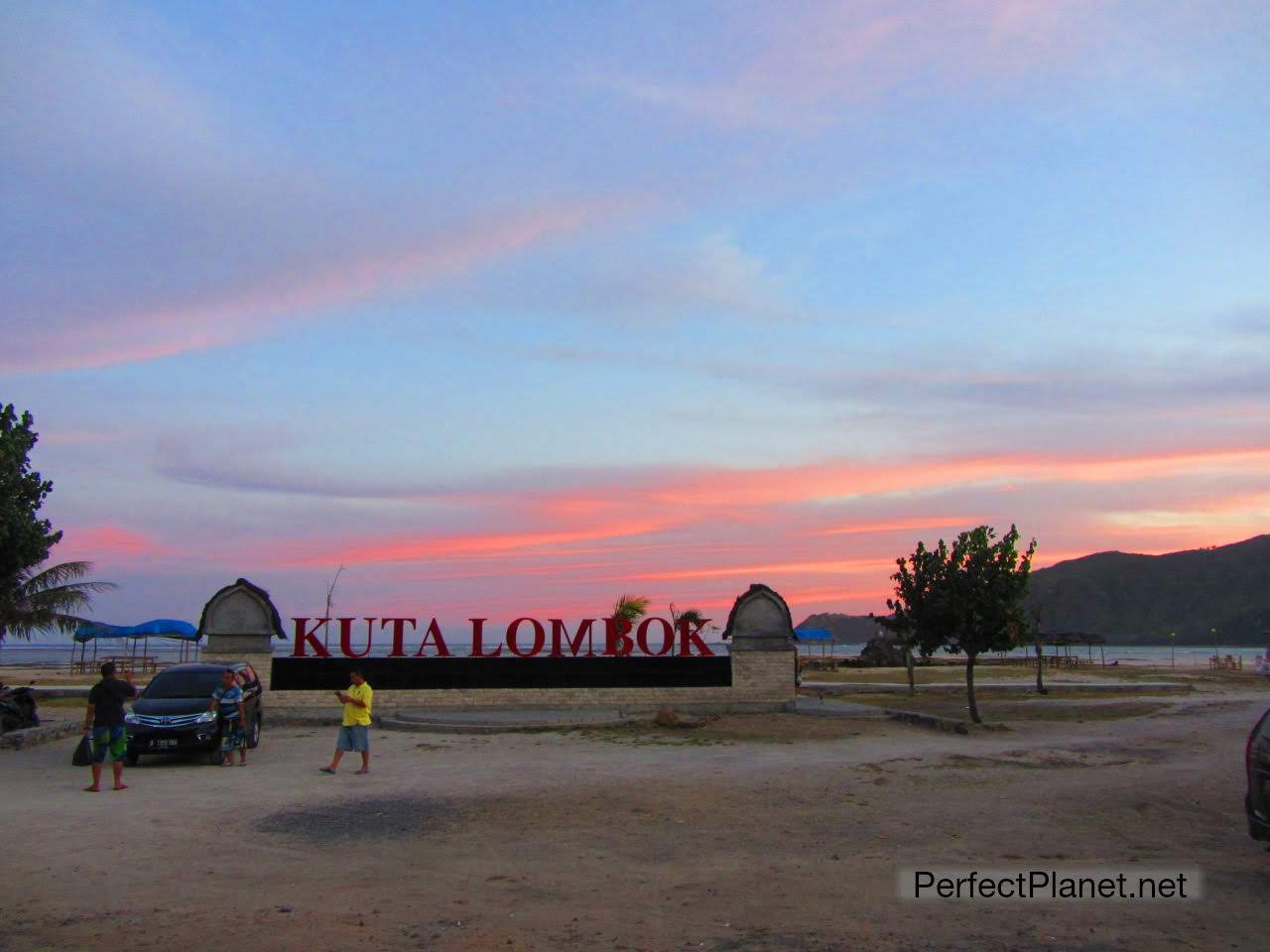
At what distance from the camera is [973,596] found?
80.8 feet

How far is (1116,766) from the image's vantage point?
17.1 meters

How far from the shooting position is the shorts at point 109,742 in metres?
14.5

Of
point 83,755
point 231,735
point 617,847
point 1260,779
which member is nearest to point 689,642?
point 231,735

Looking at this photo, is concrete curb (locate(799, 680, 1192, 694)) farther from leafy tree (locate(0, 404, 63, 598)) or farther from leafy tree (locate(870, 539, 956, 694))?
leafy tree (locate(0, 404, 63, 598))

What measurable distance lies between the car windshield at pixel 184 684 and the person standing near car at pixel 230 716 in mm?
288

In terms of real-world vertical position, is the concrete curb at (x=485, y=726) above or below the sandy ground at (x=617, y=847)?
below

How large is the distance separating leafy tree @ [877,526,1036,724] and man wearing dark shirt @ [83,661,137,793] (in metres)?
18.1

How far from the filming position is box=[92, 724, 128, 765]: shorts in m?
14.5

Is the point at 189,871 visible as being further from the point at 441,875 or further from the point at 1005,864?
the point at 1005,864

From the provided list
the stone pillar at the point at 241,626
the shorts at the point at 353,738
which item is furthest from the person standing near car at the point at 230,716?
the stone pillar at the point at 241,626

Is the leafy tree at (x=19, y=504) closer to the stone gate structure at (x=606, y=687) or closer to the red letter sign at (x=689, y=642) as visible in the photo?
the stone gate structure at (x=606, y=687)

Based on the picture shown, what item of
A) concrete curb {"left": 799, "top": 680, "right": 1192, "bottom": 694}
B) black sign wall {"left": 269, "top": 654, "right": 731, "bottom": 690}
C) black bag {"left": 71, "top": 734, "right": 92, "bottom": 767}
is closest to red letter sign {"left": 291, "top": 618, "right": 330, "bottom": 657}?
black sign wall {"left": 269, "top": 654, "right": 731, "bottom": 690}

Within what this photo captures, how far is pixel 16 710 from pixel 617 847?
55.0 feet

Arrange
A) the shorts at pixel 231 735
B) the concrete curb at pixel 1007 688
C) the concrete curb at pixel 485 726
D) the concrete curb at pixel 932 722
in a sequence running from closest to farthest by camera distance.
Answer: the shorts at pixel 231 735, the concrete curb at pixel 932 722, the concrete curb at pixel 485 726, the concrete curb at pixel 1007 688
